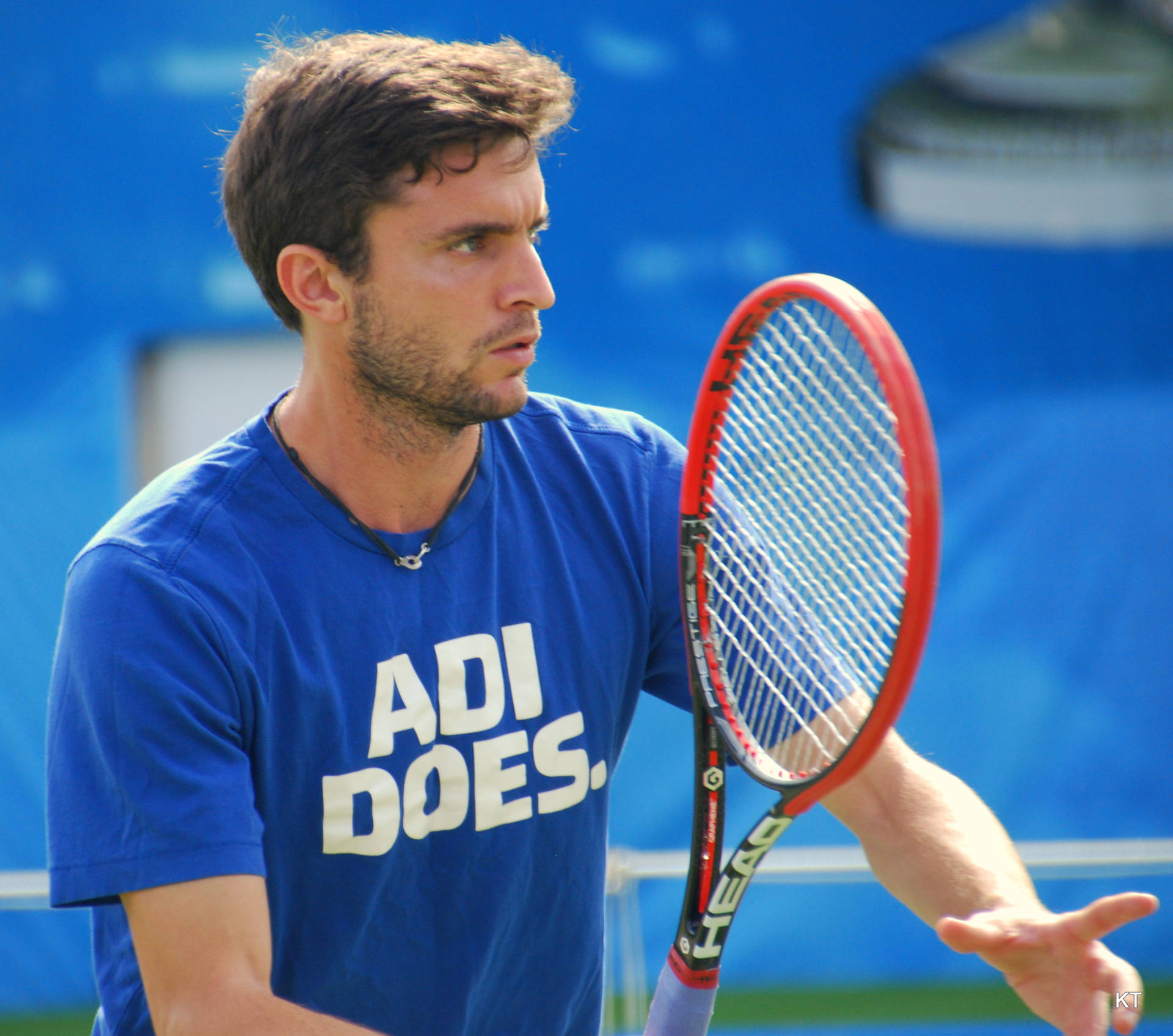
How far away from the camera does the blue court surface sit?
4918mm

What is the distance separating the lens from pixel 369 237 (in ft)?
5.77

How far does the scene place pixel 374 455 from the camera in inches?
69.9

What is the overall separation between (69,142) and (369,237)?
11.2ft

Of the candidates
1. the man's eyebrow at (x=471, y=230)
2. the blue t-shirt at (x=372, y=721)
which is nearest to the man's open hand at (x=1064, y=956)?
the blue t-shirt at (x=372, y=721)

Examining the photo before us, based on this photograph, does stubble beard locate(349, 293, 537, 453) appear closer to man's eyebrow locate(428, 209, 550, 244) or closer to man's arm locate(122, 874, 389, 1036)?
man's eyebrow locate(428, 209, 550, 244)

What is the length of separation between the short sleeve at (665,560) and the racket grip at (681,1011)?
383mm

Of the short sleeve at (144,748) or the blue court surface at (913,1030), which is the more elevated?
the short sleeve at (144,748)

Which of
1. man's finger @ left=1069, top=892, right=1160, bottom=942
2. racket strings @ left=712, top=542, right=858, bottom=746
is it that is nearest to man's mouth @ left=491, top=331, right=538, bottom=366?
racket strings @ left=712, top=542, right=858, bottom=746

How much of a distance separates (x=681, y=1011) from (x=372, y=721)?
53 centimetres

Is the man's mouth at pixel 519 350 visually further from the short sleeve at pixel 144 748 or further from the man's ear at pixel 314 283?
the short sleeve at pixel 144 748

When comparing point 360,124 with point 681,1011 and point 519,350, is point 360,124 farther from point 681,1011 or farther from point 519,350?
point 681,1011

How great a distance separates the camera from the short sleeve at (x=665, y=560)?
6.32 feet

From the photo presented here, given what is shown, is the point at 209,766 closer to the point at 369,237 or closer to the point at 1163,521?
the point at 369,237

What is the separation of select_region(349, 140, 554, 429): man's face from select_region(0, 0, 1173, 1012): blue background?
9.89ft
